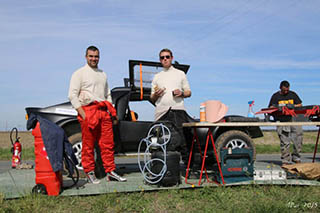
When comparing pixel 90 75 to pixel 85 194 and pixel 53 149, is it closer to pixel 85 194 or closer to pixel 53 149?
pixel 53 149

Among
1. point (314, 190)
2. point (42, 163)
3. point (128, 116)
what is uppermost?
point (128, 116)

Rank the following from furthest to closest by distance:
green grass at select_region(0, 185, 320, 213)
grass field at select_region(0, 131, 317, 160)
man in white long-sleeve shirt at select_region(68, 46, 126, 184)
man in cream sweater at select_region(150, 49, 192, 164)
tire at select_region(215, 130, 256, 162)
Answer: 1. grass field at select_region(0, 131, 317, 160)
2. tire at select_region(215, 130, 256, 162)
3. man in cream sweater at select_region(150, 49, 192, 164)
4. man in white long-sleeve shirt at select_region(68, 46, 126, 184)
5. green grass at select_region(0, 185, 320, 213)

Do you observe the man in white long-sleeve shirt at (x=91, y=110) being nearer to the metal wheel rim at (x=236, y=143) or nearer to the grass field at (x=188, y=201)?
the grass field at (x=188, y=201)

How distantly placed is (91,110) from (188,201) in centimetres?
190

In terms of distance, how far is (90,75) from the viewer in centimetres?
459

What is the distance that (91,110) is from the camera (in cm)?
445

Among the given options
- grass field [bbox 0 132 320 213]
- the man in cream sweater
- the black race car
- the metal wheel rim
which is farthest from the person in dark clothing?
the man in cream sweater

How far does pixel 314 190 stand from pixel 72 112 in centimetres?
419

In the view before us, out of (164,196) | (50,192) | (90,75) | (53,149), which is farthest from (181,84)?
(50,192)

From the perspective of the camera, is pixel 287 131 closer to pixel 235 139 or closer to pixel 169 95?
pixel 235 139

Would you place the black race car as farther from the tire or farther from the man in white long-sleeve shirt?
the man in white long-sleeve shirt

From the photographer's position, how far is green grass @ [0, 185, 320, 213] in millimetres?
3342

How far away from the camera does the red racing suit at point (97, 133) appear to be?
4463mm

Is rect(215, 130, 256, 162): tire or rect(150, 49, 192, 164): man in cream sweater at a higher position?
rect(150, 49, 192, 164): man in cream sweater
